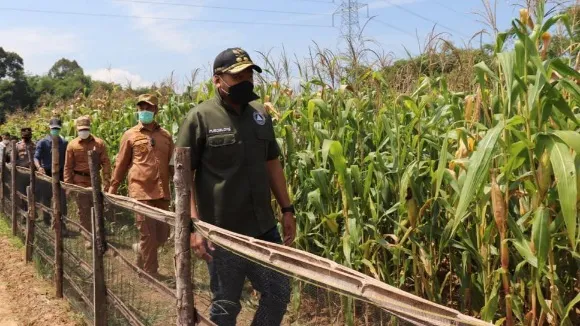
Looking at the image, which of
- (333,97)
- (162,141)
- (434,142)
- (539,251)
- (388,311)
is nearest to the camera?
(388,311)

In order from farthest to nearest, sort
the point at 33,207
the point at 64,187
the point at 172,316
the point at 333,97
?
the point at 33,207, the point at 64,187, the point at 333,97, the point at 172,316

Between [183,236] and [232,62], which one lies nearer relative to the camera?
[183,236]

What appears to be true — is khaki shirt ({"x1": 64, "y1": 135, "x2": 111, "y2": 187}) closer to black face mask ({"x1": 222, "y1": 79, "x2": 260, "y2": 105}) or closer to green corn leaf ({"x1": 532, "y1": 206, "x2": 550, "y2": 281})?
black face mask ({"x1": 222, "y1": 79, "x2": 260, "y2": 105})

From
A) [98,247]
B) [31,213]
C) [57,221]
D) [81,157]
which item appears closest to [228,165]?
[98,247]

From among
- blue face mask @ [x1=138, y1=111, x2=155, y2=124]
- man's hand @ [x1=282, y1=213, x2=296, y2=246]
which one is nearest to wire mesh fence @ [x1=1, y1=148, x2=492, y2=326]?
man's hand @ [x1=282, y1=213, x2=296, y2=246]

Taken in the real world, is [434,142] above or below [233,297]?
above

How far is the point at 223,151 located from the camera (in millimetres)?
3223

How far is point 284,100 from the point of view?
6.27m

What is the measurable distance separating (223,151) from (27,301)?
153 inches

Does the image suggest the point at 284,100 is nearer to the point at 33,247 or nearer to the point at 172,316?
the point at 172,316

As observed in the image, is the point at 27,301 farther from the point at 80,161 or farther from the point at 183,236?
the point at 183,236

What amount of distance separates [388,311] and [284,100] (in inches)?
188

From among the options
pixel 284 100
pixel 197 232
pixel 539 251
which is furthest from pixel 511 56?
pixel 284 100

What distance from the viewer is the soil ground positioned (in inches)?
211
